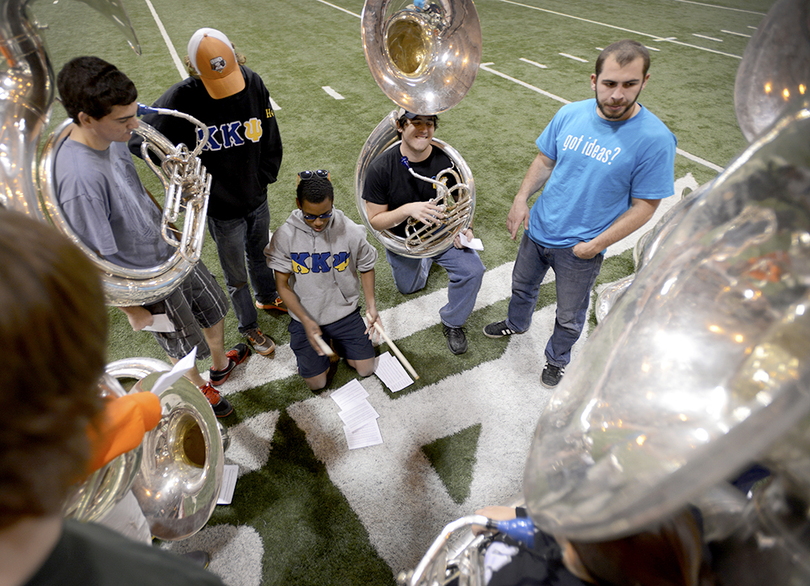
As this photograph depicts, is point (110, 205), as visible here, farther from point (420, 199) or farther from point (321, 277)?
point (420, 199)

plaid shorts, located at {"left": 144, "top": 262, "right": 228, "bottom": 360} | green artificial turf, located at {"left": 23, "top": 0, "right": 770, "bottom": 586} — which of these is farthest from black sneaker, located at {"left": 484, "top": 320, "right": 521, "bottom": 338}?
plaid shorts, located at {"left": 144, "top": 262, "right": 228, "bottom": 360}

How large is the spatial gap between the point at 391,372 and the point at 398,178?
1.43 meters

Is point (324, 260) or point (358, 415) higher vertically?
point (324, 260)

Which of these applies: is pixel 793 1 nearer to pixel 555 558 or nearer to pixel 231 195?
pixel 555 558

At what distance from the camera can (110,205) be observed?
1.97m

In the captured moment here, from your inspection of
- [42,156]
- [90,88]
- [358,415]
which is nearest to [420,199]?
[358,415]

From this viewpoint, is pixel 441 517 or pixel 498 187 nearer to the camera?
pixel 441 517

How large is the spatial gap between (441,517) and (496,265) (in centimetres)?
243

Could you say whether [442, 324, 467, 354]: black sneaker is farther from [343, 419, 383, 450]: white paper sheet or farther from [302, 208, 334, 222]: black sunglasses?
[302, 208, 334, 222]: black sunglasses

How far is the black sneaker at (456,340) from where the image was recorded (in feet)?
10.7

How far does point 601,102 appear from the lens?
2.32 m

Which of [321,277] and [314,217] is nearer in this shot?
[314,217]

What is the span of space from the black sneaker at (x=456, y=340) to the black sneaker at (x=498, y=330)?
8.0 inches

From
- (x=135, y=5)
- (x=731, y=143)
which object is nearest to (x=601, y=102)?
(x=731, y=143)
